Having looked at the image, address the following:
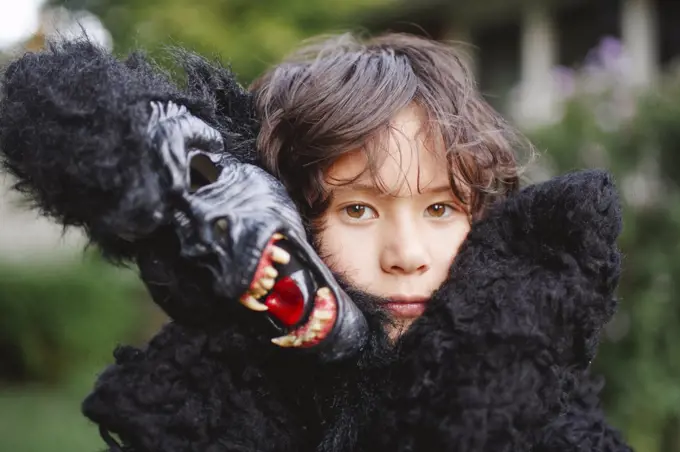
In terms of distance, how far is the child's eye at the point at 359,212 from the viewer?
47.5 inches

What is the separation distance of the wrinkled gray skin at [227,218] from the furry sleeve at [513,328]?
0.11 metres

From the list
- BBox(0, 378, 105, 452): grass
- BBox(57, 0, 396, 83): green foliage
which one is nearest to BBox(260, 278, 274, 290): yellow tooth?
BBox(0, 378, 105, 452): grass

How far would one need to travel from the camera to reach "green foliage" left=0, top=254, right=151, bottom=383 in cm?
591

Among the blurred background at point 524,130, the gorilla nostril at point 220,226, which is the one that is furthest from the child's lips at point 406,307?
the blurred background at point 524,130

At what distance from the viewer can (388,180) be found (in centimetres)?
118

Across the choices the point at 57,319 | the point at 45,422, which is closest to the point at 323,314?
the point at 45,422

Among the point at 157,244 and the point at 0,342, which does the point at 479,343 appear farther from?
the point at 0,342

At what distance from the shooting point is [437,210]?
48.5 inches

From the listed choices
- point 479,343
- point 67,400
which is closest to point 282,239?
point 479,343

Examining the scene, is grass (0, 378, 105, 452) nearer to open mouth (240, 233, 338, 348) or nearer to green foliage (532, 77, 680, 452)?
green foliage (532, 77, 680, 452)

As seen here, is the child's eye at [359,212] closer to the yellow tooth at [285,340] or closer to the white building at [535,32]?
the yellow tooth at [285,340]

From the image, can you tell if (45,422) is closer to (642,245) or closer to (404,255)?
(642,245)

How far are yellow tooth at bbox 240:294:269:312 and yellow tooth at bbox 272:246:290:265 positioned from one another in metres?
0.06

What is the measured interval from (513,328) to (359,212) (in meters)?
0.31
